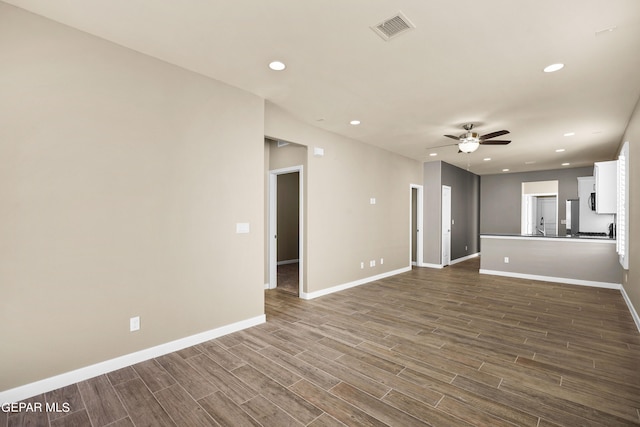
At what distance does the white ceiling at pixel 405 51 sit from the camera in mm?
2242

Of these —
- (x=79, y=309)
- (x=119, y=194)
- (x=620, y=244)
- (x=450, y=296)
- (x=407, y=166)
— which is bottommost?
(x=450, y=296)

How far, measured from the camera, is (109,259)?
2645mm

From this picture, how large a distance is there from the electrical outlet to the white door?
24.4 feet

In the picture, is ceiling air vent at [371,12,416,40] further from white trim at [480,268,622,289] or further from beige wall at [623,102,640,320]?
white trim at [480,268,622,289]

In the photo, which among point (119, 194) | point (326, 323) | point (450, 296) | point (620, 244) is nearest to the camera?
point (119, 194)

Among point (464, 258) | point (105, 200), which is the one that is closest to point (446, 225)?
point (464, 258)

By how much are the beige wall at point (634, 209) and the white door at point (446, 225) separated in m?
3.96

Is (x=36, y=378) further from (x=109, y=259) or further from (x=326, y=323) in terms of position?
(x=326, y=323)

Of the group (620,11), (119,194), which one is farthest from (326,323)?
(620,11)

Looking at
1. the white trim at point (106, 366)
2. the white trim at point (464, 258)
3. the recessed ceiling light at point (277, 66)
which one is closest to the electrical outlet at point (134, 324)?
the white trim at point (106, 366)

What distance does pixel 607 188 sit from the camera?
16.8ft

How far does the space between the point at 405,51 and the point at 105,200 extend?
309 centimetres

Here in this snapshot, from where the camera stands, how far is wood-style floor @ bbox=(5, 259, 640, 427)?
2.06m

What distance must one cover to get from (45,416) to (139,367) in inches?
27.7
